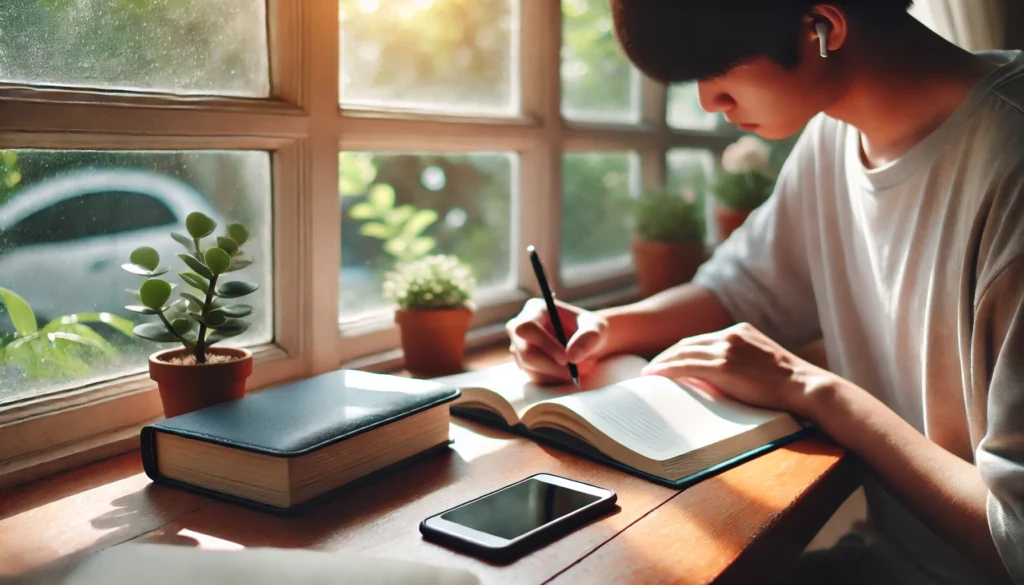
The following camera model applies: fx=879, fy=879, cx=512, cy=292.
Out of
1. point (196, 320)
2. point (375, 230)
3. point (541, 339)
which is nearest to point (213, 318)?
point (196, 320)

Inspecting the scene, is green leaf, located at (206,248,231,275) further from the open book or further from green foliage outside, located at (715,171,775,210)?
green foliage outside, located at (715,171,775,210)

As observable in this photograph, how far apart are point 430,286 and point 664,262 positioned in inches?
29.2

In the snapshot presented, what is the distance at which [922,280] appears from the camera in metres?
1.17

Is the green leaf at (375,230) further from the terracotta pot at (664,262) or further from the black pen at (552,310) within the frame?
the terracotta pot at (664,262)

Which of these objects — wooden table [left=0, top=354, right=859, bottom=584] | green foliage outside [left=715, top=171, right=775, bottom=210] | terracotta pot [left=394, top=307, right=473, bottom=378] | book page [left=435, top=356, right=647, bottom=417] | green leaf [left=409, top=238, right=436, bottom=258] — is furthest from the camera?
green foliage outside [left=715, top=171, right=775, bottom=210]

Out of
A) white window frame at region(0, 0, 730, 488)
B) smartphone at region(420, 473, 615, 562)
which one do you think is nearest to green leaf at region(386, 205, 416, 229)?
white window frame at region(0, 0, 730, 488)

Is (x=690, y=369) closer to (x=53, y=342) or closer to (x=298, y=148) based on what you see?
(x=298, y=148)

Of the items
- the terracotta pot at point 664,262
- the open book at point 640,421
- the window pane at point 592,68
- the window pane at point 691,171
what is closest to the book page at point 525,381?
the open book at point 640,421

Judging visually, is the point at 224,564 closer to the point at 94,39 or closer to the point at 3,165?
the point at 3,165

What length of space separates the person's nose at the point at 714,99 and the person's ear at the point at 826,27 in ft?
0.39

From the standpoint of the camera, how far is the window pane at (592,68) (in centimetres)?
188

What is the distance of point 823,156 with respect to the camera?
1.45 metres

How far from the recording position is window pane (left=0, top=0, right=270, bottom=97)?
36.6 inches

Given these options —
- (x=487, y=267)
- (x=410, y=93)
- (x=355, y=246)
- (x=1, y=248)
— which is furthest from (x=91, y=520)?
(x=487, y=267)
